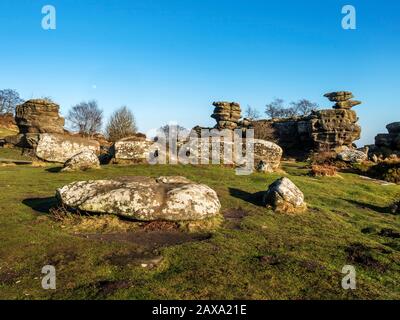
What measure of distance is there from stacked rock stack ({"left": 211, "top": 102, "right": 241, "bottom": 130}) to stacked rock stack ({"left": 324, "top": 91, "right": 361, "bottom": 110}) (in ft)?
67.5

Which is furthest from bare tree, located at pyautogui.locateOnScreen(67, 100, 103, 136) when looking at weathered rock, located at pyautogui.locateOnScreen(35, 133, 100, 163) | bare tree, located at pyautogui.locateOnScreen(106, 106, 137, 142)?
weathered rock, located at pyautogui.locateOnScreen(35, 133, 100, 163)

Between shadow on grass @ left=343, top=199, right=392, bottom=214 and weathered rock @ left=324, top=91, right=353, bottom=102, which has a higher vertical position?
weathered rock @ left=324, top=91, right=353, bottom=102

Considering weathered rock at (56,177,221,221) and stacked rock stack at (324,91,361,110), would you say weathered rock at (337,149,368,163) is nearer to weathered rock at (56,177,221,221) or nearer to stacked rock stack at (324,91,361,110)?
stacked rock stack at (324,91,361,110)

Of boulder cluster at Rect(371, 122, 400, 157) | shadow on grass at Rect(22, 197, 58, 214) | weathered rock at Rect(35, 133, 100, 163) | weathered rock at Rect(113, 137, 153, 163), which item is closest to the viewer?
shadow on grass at Rect(22, 197, 58, 214)

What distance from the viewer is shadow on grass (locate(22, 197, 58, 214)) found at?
13.3 metres

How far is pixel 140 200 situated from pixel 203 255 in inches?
149

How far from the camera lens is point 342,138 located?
5406 cm

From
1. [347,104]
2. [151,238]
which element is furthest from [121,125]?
[151,238]

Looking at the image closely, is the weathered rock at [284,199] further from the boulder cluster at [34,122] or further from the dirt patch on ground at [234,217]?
the boulder cluster at [34,122]

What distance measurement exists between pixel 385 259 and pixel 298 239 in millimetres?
2480

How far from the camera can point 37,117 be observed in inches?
1596

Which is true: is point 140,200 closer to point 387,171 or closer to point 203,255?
point 203,255

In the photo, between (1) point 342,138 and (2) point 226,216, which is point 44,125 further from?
(1) point 342,138

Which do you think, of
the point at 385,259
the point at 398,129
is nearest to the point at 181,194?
the point at 385,259
